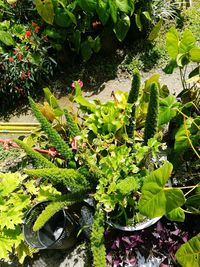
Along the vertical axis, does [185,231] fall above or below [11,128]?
below

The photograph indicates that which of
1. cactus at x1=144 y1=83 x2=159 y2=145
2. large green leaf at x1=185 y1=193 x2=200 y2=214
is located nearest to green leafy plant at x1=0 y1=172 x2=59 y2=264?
cactus at x1=144 y1=83 x2=159 y2=145

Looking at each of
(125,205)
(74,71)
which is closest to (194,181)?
(125,205)

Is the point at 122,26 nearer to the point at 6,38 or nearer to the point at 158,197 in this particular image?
the point at 6,38

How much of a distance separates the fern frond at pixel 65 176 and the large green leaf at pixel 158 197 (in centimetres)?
49

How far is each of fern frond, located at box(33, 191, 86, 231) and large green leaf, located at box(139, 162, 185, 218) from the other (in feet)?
1.63

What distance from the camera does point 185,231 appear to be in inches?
92.9

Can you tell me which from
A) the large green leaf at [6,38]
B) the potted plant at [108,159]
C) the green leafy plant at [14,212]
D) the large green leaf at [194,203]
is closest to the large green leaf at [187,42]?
the potted plant at [108,159]

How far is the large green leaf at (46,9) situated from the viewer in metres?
3.04

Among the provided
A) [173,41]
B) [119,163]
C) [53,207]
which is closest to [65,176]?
[53,207]

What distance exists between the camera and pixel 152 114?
2074 millimetres

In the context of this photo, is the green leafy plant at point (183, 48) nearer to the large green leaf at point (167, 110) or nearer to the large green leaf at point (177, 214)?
the large green leaf at point (167, 110)

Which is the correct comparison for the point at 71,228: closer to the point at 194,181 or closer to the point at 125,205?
the point at 125,205

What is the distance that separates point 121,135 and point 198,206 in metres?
0.60

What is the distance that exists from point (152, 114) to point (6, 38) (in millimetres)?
1676
